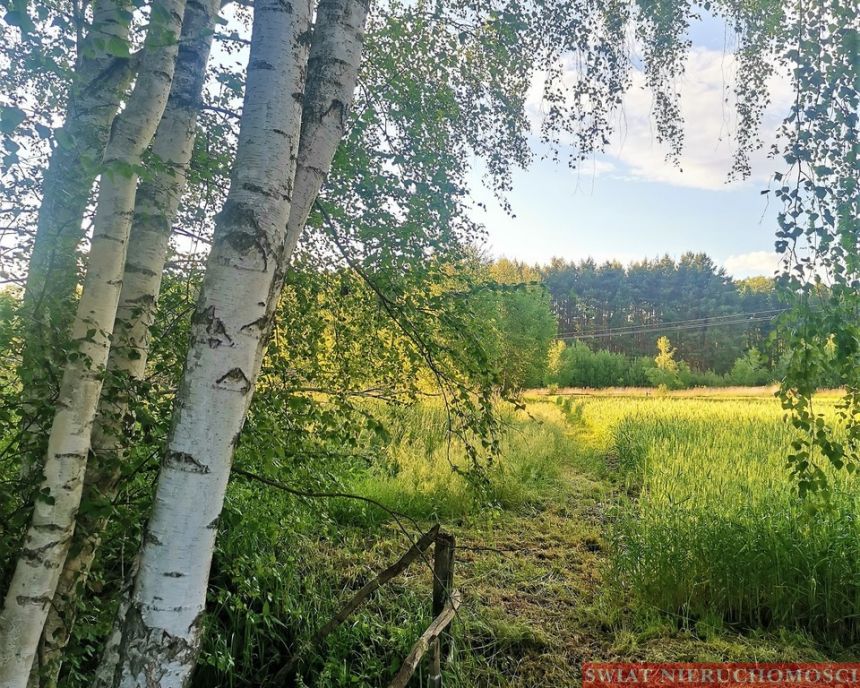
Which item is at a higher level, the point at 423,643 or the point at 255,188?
the point at 255,188

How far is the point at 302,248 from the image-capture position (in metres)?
3.06

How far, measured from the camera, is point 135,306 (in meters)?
1.74

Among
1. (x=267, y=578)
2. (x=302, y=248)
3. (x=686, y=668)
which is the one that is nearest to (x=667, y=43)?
(x=302, y=248)

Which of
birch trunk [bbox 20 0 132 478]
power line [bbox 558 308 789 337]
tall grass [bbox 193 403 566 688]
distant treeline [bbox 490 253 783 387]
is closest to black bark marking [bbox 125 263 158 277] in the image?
birch trunk [bbox 20 0 132 478]

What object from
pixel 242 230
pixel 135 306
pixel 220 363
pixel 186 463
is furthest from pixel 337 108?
pixel 186 463

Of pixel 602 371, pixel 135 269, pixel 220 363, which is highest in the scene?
pixel 602 371

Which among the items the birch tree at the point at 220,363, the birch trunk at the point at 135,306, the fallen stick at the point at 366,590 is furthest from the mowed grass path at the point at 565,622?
the birch tree at the point at 220,363

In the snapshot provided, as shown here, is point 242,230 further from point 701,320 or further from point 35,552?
point 701,320

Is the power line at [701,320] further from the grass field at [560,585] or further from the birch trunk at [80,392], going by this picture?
the birch trunk at [80,392]

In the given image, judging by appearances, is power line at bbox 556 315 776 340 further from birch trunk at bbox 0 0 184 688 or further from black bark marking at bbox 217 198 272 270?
black bark marking at bbox 217 198 272 270

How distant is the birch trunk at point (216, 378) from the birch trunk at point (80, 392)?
1.19 ft

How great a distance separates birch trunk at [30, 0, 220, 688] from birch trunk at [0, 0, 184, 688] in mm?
132

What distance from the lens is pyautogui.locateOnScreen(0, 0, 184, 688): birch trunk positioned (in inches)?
54.1

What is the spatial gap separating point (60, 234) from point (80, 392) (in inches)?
22.4
